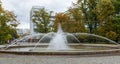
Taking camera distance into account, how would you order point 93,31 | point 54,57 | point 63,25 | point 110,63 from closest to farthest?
1. point 110,63
2. point 54,57
3. point 93,31
4. point 63,25

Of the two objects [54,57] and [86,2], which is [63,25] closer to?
[86,2]

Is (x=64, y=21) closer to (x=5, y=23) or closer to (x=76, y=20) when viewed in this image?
(x=76, y=20)

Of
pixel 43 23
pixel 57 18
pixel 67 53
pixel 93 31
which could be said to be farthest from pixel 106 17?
pixel 67 53

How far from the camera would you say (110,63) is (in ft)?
42.3

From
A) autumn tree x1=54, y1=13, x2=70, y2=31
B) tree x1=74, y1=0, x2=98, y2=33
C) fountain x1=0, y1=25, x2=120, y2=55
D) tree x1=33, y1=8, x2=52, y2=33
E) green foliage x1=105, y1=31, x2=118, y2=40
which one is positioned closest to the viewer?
fountain x1=0, y1=25, x2=120, y2=55

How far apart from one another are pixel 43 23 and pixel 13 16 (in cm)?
952

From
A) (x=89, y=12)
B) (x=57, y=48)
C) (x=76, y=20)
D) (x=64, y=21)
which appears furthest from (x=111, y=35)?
(x=57, y=48)

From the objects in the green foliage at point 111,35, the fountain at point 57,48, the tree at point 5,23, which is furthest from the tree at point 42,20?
the fountain at point 57,48

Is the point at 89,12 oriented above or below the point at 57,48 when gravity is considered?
above

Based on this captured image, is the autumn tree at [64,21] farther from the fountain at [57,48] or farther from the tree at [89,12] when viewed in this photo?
the fountain at [57,48]

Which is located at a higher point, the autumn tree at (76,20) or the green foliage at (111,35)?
the autumn tree at (76,20)

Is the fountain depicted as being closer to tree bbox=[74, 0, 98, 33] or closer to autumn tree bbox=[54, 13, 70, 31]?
tree bbox=[74, 0, 98, 33]

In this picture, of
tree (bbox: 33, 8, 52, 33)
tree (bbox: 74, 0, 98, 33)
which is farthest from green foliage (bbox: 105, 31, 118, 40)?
tree (bbox: 33, 8, 52, 33)

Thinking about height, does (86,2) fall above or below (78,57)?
above
